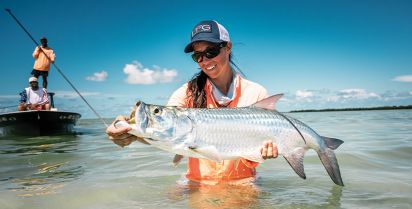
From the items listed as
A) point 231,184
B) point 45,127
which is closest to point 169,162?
point 231,184

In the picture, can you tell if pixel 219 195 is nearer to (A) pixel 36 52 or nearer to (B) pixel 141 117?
(B) pixel 141 117

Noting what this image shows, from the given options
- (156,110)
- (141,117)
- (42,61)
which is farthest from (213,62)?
(42,61)

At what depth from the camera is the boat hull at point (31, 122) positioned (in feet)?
44.2

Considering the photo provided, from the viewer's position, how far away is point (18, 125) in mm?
13711

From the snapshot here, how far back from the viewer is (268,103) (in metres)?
3.66

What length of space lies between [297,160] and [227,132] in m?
0.83

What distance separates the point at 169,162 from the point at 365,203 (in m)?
4.32

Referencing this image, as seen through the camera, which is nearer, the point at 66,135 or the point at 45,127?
the point at 45,127

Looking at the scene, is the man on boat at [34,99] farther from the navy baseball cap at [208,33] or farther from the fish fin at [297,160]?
the fish fin at [297,160]

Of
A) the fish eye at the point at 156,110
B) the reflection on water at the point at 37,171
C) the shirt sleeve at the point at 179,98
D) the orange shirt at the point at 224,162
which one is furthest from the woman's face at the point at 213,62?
the reflection on water at the point at 37,171

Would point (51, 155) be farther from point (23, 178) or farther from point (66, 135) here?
point (66, 135)

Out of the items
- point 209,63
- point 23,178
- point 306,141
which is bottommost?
point 23,178

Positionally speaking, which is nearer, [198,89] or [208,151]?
[208,151]

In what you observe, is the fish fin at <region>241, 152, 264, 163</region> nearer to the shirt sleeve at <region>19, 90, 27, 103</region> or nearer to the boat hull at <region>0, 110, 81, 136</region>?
the boat hull at <region>0, 110, 81, 136</region>
